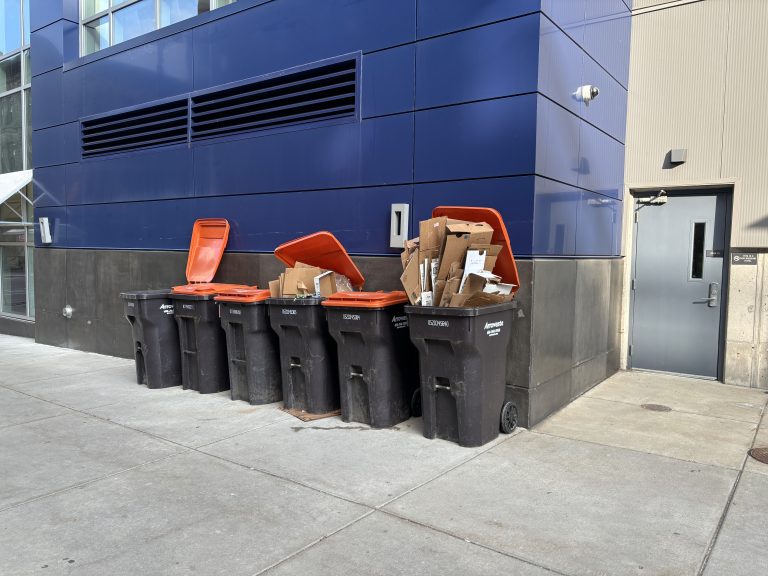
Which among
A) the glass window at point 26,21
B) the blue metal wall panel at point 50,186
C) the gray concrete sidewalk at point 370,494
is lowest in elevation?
the gray concrete sidewalk at point 370,494

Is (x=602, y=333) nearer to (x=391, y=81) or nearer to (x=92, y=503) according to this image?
(x=391, y=81)

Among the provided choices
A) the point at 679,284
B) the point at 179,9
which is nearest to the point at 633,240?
the point at 679,284

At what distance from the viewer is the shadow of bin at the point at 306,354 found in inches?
227

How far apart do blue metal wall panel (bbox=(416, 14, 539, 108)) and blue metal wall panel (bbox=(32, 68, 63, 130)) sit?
732 centimetres

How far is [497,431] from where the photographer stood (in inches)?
209

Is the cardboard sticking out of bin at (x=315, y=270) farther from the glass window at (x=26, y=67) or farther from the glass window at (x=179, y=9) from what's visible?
the glass window at (x=26, y=67)

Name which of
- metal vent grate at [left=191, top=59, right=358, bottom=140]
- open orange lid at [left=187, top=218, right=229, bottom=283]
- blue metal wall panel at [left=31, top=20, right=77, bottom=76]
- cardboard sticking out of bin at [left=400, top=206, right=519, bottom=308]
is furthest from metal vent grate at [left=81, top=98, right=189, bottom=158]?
cardboard sticking out of bin at [left=400, top=206, right=519, bottom=308]

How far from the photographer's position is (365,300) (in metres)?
5.30

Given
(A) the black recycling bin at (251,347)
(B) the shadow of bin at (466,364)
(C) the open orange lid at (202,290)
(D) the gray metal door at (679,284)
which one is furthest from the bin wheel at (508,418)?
(D) the gray metal door at (679,284)

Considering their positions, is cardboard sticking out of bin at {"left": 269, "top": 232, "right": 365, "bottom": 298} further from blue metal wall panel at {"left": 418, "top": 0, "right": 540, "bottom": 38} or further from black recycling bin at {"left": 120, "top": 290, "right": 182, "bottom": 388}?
blue metal wall panel at {"left": 418, "top": 0, "right": 540, "bottom": 38}

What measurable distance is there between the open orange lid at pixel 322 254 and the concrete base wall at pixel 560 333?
183 cm

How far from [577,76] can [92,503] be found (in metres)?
5.79

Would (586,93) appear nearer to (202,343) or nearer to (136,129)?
(202,343)

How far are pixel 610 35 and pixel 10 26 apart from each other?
12.1m
